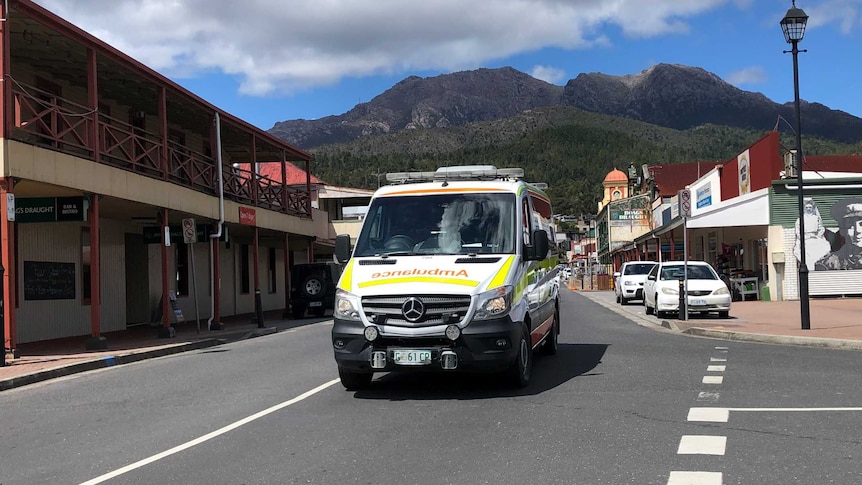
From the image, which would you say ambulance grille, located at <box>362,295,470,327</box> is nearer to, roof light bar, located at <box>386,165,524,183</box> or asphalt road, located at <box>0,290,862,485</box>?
asphalt road, located at <box>0,290,862,485</box>

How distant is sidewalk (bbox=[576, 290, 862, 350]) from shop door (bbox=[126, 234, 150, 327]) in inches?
571

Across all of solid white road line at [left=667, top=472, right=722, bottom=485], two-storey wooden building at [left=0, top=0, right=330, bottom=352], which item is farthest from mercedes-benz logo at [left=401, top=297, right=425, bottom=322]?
two-storey wooden building at [left=0, top=0, right=330, bottom=352]

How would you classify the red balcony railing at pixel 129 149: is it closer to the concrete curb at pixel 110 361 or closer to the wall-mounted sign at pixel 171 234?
the wall-mounted sign at pixel 171 234

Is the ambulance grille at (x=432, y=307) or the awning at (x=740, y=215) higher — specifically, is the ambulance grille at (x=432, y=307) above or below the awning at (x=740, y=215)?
below

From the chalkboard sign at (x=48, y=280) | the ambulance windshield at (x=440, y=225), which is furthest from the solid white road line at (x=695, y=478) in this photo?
the chalkboard sign at (x=48, y=280)

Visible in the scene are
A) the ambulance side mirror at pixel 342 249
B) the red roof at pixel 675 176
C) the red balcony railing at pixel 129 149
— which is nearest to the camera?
the ambulance side mirror at pixel 342 249

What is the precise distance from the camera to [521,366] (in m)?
9.20

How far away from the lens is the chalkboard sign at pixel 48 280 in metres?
18.5

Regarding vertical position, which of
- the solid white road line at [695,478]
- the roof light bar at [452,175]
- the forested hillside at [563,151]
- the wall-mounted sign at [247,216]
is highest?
the forested hillside at [563,151]

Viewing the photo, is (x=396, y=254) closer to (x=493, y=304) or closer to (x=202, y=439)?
(x=493, y=304)

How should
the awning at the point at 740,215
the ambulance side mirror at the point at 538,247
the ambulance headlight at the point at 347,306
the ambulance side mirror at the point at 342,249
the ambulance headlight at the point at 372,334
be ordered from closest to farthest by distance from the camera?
the ambulance headlight at the point at 372,334, the ambulance headlight at the point at 347,306, the ambulance side mirror at the point at 538,247, the ambulance side mirror at the point at 342,249, the awning at the point at 740,215

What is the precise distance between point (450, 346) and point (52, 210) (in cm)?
1143

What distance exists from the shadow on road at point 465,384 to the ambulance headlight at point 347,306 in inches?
41.8

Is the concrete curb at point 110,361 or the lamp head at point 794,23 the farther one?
the lamp head at point 794,23
